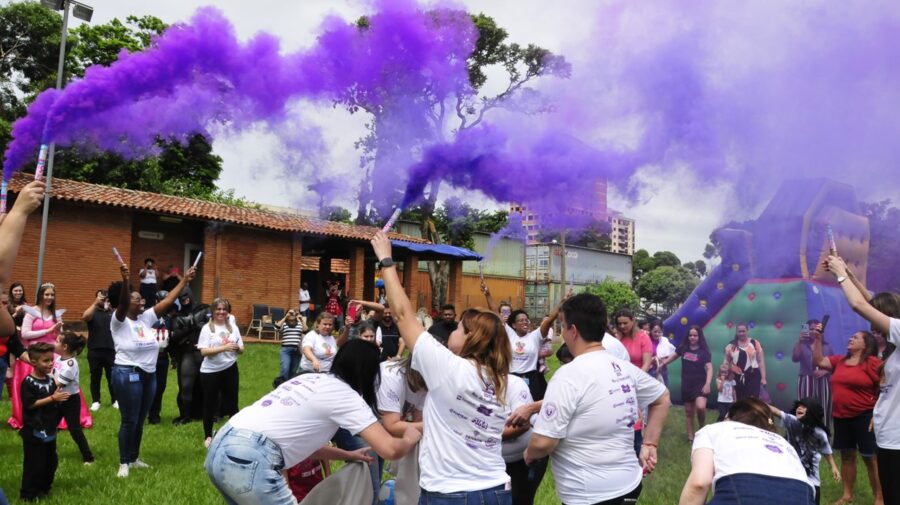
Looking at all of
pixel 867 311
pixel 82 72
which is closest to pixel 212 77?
pixel 867 311

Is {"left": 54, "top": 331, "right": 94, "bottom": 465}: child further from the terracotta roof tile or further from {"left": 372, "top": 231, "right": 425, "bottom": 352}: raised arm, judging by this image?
the terracotta roof tile

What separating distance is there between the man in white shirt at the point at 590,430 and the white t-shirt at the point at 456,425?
0.31 m

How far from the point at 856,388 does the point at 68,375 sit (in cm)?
812

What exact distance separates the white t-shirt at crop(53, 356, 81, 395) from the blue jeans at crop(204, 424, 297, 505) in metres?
4.80

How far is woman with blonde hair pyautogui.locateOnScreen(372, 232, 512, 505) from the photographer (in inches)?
120

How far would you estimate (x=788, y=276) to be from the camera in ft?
40.8

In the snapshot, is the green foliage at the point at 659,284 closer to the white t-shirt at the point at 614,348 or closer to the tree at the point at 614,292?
the tree at the point at 614,292

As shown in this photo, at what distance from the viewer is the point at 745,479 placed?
280cm

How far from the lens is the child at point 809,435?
17.5 ft

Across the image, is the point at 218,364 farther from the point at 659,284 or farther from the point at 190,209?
the point at 659,284

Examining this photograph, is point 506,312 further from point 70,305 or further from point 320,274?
point 320,274

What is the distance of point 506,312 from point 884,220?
25.9 ft

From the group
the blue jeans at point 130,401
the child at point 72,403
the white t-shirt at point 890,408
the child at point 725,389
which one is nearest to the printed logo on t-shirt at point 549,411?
the white t-shirt at point 890,408

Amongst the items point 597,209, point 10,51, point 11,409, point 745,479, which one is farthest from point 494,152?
point 10,51
